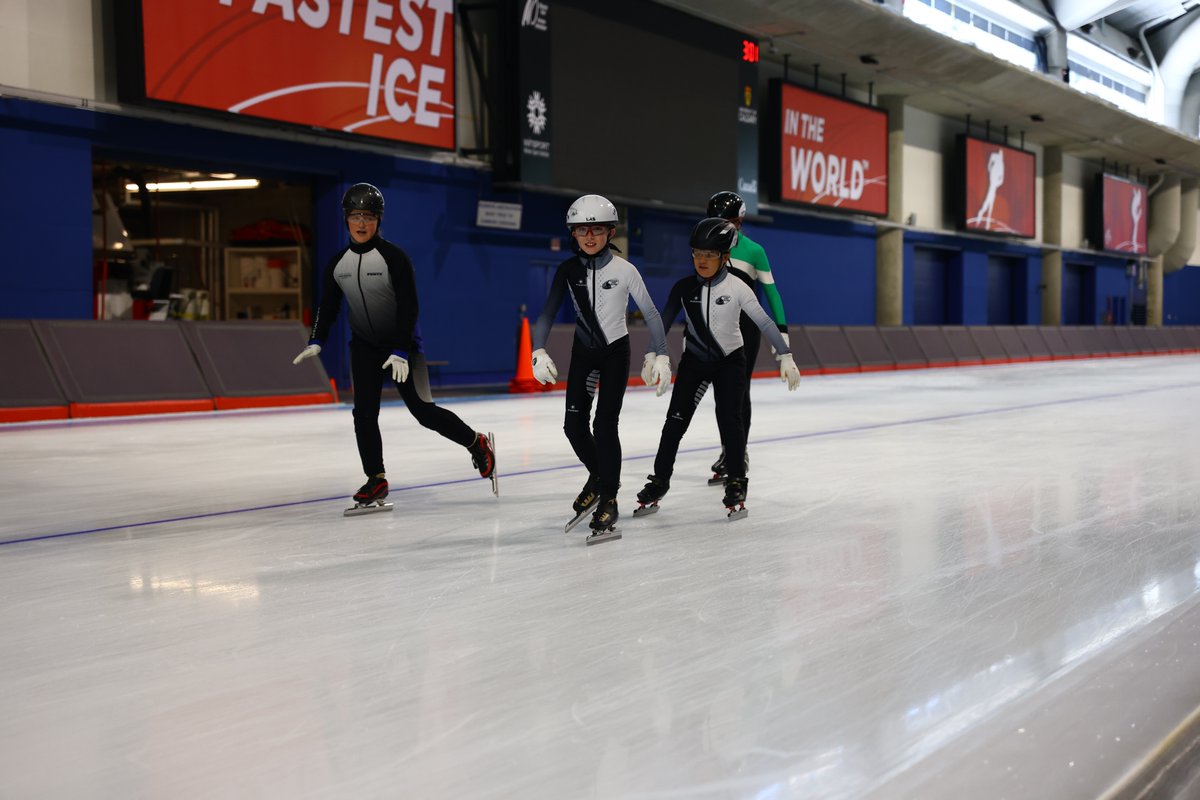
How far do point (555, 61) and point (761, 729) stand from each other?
1602 centimetres

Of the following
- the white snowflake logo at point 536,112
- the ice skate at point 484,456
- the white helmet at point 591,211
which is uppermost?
the white snowflake logo at point 536,112

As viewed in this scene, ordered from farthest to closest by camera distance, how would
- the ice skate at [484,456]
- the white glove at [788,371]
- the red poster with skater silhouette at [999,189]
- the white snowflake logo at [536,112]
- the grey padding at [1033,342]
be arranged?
the grey padding at [1033,342] → the red poster with skater silhouette at [999,189] → the white snowflake logo at [536,112] → the ice skate at [484,456] → the white glove at [788,371]

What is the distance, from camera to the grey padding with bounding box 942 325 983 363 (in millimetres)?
27172

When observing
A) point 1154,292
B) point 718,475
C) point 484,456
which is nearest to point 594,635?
point 484,456

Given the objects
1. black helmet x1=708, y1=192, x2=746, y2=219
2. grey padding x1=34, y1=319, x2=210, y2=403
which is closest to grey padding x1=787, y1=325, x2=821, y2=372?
grey padding x1=34, y1=319, x2=210, y2=403

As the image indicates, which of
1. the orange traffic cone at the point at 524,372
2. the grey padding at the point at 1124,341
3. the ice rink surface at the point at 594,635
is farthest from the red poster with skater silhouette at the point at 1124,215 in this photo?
the ice rink surface at the point at 594,635

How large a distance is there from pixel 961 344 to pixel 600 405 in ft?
78.8

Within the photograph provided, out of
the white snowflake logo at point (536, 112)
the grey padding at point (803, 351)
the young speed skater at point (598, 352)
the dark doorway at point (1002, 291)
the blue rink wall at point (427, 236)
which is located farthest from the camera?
the dark doorway at point (1002, 291)

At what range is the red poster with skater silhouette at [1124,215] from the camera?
3775 centimetres

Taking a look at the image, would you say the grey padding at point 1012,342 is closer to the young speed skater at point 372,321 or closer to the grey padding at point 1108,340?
the grey padding at point 1108,340

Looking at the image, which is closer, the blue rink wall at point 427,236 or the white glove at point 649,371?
the white glove at point 649,371

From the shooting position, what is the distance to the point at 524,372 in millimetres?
17078

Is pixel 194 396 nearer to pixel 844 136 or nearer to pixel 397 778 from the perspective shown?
pixel 397 778

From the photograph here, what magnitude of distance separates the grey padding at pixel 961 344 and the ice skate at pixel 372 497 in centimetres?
2310
